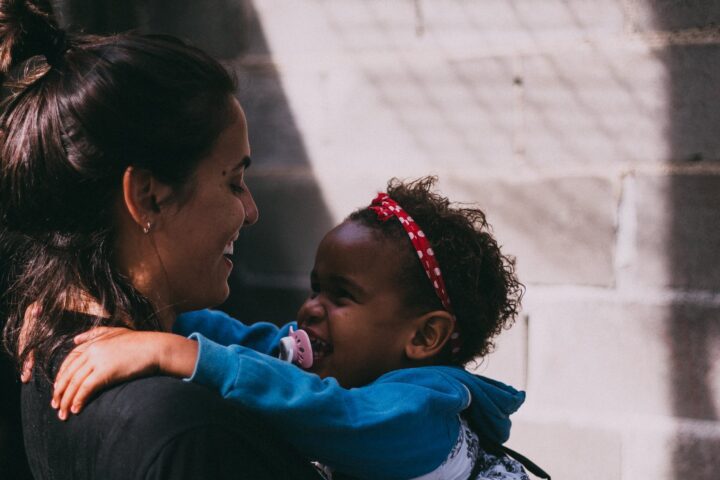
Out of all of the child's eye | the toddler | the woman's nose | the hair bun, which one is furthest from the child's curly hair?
the hair bun

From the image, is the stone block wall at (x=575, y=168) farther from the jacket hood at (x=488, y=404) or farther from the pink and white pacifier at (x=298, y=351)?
the pink and white pacifier at (x=298, y=351)

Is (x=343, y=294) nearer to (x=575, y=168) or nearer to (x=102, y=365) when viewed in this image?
(x=102, y=365)

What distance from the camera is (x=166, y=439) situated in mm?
962

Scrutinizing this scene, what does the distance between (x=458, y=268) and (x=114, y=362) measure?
2.41 feet

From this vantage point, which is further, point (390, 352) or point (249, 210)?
point (390, 352)

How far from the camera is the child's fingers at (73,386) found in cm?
104

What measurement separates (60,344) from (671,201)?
142cm

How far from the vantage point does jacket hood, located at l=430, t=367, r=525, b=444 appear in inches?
56.6

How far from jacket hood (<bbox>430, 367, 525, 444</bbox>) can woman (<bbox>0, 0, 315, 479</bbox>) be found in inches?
17.5

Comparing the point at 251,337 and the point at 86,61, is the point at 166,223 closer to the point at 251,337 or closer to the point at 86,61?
the point at 86,61

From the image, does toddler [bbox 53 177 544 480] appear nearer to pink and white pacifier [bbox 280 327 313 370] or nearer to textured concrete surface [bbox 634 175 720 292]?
pink and white pacifier [bbox 280 327 313 370]

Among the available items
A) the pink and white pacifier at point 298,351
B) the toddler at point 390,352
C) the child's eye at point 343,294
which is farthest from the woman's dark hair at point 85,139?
the child's eye at point 343,294

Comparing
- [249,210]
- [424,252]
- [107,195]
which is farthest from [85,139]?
[424,252]

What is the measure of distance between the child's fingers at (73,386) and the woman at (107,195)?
0.07 ft
